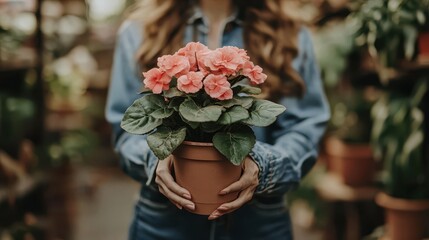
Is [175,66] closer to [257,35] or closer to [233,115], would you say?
[233,115]

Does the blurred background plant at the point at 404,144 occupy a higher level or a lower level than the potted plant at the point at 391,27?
lower

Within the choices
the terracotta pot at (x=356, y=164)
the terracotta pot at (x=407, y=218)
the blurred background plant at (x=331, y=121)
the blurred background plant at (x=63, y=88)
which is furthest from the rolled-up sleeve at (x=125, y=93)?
the blurred background plant at (x=63, y=88)

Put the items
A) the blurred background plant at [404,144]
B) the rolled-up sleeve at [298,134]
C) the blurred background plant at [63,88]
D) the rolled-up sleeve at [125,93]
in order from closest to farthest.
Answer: the rolled-up sleeve at [298,134]
the rolled-up sleeve at [125,93]
the blurred background plant at [404,144]
the blurred background plant at [63,88]


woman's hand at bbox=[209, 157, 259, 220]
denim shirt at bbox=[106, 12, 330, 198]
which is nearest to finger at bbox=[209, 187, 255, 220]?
woman's hand at bbox=[209, 157, 259, 220]

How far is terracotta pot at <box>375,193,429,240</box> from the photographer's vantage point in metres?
2.29

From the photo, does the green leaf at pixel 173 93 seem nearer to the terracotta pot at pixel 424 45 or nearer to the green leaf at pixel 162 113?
the green leaf at pixel 162 113

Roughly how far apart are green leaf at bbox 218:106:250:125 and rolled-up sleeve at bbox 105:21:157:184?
0.36 m

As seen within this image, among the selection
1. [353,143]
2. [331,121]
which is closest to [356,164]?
[353,143]

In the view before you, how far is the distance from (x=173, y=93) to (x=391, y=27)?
1.21m

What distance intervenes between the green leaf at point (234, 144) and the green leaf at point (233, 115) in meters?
0.03

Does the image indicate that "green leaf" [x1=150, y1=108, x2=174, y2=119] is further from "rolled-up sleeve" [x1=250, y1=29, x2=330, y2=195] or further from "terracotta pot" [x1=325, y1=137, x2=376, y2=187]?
"terracotta pot" [x1=325, y1=137, x2=376, y2=187]

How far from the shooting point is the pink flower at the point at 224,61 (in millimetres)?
1253

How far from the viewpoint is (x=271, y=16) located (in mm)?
→ 1689

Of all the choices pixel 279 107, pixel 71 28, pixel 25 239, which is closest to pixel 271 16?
pixel 279 107
